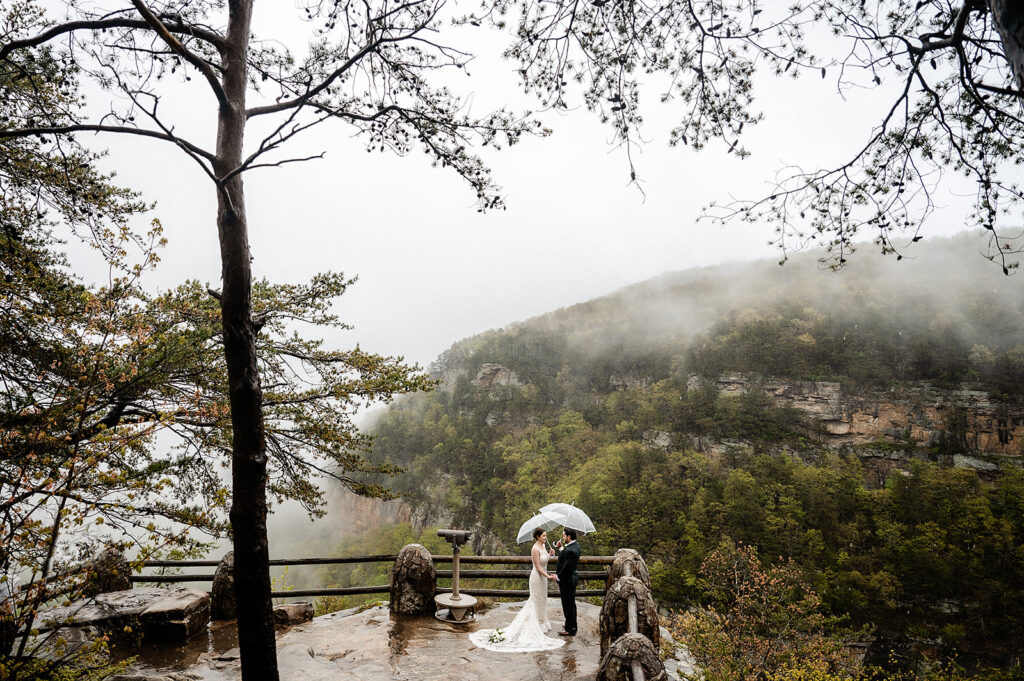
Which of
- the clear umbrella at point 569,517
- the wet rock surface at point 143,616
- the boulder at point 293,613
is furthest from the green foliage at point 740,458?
the wet rock surface at point 143,616

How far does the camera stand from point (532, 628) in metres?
6.00

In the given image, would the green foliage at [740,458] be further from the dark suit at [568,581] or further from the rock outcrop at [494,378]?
the dark suit at [568,581]

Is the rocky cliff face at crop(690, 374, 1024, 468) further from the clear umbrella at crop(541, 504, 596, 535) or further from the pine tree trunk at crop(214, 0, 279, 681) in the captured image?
the pine tree trunk at crop(214, 0, 279, 681)

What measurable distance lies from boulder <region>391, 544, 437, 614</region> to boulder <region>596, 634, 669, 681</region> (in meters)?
3.55

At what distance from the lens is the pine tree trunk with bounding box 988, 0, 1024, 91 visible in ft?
5.60

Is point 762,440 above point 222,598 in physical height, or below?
below

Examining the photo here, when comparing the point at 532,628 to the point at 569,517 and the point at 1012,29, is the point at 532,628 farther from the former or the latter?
the point at 1012,29

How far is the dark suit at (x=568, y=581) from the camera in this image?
6.15 meters

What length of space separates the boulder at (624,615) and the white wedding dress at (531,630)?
1187 millimetres

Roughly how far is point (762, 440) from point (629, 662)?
201 feet

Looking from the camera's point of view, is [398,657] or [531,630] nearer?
[398,657]

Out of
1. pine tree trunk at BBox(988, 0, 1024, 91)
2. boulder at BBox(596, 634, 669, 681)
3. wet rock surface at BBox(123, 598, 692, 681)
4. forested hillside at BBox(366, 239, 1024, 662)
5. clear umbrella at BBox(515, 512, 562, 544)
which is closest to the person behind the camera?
pine tree trunk at BBox(988, 0, 1024, 91)

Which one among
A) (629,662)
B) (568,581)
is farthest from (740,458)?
(629,662)

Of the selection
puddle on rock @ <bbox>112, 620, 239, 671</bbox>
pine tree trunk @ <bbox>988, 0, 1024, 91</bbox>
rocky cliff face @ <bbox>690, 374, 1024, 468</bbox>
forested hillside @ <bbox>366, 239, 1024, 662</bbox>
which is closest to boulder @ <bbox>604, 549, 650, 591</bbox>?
puddle on rock @ <bbox>112, 620, 239, 671</bbox>
